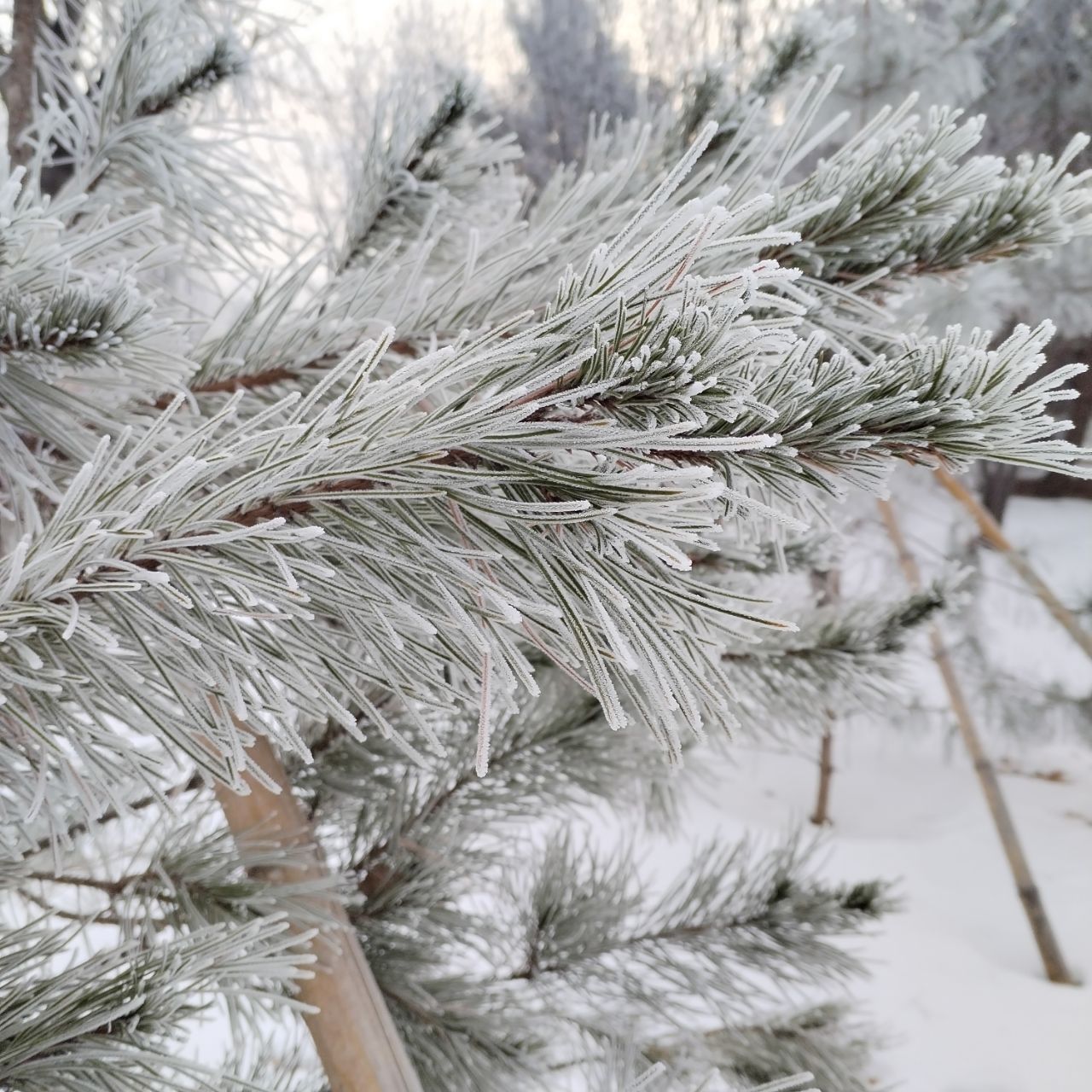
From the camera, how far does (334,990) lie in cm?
30

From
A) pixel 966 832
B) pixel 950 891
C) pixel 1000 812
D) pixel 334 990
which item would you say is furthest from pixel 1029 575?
pixel 334 990

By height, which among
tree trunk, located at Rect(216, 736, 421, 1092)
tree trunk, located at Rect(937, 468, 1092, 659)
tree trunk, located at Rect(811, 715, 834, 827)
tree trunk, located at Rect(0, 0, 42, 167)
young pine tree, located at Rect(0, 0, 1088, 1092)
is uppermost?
tree trunk, located at Rect(937, 468, 1092, 659)

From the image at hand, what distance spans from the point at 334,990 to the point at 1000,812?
1.33 meters

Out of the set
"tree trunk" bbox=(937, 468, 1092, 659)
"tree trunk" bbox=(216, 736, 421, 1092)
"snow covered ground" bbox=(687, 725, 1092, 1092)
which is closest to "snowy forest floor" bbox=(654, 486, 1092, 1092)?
"snow covered ground" bbox=(687, 725, 1092, 1092)

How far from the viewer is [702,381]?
5.1 inches

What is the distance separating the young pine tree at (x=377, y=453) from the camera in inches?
5.7

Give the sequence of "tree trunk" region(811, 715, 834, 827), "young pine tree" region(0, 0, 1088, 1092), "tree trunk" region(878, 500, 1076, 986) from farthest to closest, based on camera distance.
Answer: "tree trunk" region(811, 715, 834, 827), "tree trunk" region(878, 500, 1076, 986), "young pine tree" region(0, 0, 1088, 1092)

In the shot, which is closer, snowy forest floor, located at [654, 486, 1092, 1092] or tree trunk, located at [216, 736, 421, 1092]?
tree trunk, located at [216, 736, 421, 1092]

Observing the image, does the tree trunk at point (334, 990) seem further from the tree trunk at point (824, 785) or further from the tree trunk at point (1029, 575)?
the tree trunk at point (824, 785)

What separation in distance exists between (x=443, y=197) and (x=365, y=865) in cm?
32

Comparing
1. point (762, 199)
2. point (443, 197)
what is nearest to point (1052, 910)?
point (443, 197)

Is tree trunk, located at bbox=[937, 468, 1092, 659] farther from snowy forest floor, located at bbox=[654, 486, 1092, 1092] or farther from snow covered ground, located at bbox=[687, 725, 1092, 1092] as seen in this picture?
snow covered ground, located at bbox=[687, 725, 1092, 1092]

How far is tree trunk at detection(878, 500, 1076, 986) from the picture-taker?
4.24 feet

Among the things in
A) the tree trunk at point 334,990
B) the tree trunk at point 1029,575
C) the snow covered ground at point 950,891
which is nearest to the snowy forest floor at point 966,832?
the snow covered ground at point 950,891
